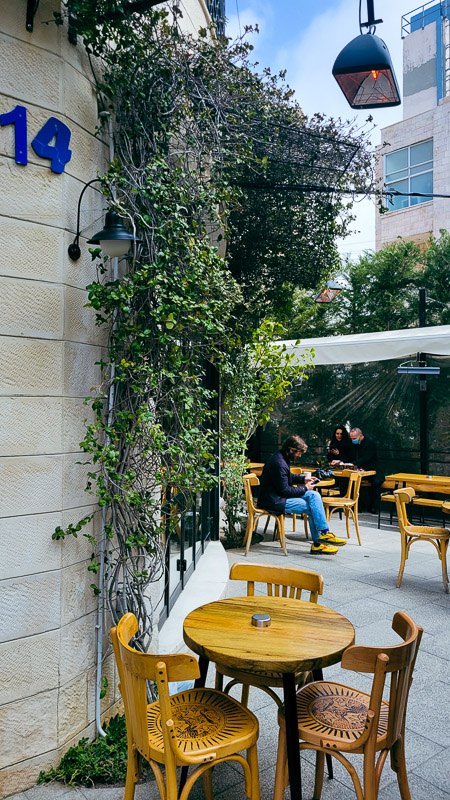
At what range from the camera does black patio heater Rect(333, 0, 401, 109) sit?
4.17 meters

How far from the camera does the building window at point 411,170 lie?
17781 mm

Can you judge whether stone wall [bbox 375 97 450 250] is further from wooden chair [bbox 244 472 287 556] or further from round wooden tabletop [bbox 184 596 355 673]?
round wooden tabletop [bbox 184 596 355 673]

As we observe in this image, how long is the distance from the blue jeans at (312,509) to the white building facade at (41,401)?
4.24 metres

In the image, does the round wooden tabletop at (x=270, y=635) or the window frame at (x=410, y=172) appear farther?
→ the window frame at (x=410, y=172)

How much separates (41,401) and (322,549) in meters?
4.89

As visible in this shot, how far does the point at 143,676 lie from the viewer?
1.86m

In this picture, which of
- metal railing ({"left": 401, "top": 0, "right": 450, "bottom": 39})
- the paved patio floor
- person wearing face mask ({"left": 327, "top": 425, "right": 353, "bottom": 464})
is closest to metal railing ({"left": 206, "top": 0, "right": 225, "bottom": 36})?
the paved patio floor

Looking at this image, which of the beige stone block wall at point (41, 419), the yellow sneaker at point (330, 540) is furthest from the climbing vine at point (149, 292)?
the yellow sneaker at point (330, 540)

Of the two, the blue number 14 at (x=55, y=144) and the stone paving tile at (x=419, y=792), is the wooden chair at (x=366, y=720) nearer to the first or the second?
the stone paving tile at (x=419, y=792)

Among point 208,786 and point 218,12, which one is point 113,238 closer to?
point 208,786

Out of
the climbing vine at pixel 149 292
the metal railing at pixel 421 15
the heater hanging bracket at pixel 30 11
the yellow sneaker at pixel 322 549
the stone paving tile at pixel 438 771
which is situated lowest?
the stone paving tile at pixel 438 771

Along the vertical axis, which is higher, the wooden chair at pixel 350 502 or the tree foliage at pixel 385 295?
the tree foliage at pixel 385 295

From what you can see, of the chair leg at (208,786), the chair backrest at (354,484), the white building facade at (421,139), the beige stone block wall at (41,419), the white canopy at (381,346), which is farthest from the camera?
the white building facade at (421,139)

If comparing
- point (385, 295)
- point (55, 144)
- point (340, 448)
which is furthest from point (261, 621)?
point (385, 295)
